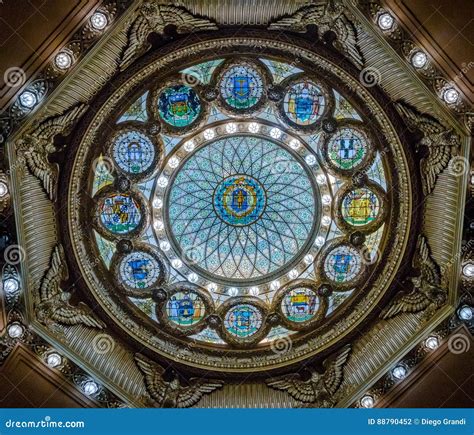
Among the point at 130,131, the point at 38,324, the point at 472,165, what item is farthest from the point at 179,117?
the point at 472,165

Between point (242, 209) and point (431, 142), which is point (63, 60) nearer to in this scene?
point (242, 209)

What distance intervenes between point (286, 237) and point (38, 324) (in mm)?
8255

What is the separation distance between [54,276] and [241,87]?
24.3ft

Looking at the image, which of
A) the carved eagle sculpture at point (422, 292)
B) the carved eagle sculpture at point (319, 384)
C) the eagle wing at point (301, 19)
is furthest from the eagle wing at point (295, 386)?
the eagle wing at point (301, 19)

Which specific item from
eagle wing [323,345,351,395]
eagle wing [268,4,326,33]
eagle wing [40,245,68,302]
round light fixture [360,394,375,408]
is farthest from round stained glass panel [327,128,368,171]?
eagle wing [40,245,68,302]

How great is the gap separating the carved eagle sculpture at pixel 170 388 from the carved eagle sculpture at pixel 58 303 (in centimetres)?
180

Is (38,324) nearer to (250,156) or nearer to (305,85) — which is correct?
(250,156)

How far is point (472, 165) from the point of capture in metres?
16.6

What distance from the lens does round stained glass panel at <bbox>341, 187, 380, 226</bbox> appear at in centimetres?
2059

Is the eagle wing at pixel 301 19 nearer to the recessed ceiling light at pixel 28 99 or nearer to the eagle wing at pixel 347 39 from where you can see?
the eagle wing at pixel 347 39

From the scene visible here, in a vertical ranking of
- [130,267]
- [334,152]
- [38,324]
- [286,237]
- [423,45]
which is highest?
[423,45]

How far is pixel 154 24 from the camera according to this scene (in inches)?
695

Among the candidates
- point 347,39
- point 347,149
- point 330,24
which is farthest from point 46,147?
point 347,149

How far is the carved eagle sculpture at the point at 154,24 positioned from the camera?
56.8ft
